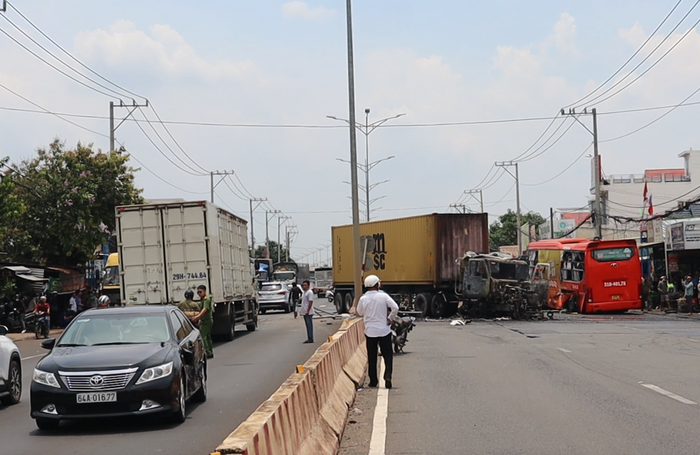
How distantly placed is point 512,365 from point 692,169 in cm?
7243

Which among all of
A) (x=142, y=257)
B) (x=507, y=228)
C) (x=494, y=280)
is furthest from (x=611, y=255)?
(x=507, y=228)

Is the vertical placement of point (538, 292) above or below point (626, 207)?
below

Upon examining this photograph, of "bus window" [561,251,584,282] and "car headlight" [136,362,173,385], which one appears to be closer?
"car headlight" [136,362,173,385]

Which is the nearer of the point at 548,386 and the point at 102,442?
the point at 102,442

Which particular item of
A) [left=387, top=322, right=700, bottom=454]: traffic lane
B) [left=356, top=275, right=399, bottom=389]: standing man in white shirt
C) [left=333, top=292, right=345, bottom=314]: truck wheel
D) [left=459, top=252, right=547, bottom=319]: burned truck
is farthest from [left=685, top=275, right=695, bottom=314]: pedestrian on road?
[left=356, top=275, right=399, bottom=389]: standing man in white shirt

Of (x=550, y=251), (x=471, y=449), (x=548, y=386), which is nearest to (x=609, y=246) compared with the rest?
(x=550, y=251)

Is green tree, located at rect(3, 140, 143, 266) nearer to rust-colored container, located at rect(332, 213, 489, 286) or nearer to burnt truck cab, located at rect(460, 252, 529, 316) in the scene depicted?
rust-colored container, located at rect(332, 213, 489, 286)

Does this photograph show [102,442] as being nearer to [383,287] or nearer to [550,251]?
[383,287]

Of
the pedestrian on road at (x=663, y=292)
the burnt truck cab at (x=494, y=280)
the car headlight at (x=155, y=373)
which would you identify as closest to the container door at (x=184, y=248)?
the burnt truck cab at (x=494, y=280)

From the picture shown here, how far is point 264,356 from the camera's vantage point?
19.6 metres

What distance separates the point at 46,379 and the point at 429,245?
2471cm

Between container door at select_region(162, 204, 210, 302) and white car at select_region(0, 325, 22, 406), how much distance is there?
9596 mm

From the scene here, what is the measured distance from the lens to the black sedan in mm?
9727

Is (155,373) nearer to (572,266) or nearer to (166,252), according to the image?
(166,252)
